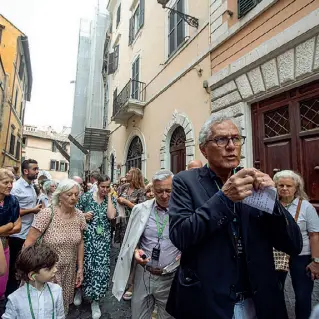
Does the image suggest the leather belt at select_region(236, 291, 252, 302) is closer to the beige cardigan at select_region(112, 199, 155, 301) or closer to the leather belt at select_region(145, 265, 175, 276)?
the leather belt at select_region(145, 265, 175, 276)

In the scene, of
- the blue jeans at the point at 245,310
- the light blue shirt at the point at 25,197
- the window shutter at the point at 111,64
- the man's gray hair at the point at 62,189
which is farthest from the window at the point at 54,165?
the blue jeans at the point at 245,310

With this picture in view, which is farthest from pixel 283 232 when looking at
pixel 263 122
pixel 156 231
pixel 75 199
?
pixel 263 122

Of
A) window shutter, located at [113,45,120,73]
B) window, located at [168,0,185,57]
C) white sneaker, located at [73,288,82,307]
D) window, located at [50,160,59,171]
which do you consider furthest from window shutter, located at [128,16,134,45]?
window, located at [50,160,59,171]

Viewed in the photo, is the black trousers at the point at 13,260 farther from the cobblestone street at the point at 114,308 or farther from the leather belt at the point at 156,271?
the leather belt at the point at 156,271

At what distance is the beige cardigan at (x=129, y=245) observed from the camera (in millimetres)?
2234

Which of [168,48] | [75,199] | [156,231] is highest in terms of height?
[168,48]

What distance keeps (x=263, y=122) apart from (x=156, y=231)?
12.2 feet

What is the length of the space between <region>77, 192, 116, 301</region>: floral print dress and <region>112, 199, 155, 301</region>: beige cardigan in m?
1.20

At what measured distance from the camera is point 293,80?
4258 millimetres

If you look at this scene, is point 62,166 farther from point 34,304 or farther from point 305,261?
point 305,261

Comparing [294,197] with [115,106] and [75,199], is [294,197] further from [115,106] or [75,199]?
[115,106]

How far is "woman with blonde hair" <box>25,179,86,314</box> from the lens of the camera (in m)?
2.73

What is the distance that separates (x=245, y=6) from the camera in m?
5.30

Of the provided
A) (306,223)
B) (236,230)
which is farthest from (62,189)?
(306,223)
